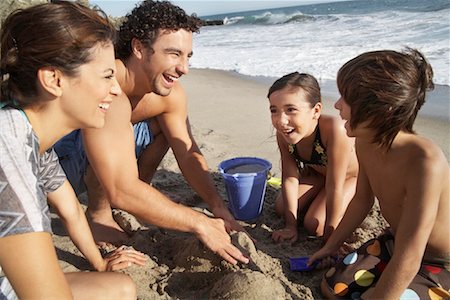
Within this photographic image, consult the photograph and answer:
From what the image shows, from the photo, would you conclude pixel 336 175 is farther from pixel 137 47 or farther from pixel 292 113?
pixel 137 47

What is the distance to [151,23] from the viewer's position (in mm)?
2820

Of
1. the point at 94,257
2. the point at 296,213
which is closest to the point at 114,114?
the point at 94,257

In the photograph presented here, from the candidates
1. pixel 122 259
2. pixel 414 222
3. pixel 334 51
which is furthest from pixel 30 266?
pixel 334 51

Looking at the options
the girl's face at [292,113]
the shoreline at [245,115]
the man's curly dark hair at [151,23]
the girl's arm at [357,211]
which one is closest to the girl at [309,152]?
the girl's face at [292,113]

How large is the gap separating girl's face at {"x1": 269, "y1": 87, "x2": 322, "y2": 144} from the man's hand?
0.83m

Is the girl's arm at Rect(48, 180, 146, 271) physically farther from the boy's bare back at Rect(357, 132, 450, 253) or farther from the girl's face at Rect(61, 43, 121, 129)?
the boy's bare back at Rect(357, 132, 450, 253)

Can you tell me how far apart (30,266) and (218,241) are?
3.79ft

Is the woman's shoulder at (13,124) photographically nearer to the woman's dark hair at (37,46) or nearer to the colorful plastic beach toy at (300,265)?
the woman's dark hair at (37,46)

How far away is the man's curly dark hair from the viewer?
2801 millimetres

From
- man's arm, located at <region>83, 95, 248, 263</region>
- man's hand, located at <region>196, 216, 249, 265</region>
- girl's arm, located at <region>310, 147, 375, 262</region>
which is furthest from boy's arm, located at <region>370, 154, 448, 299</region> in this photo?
man's arm, located at <region>83, 95, 248, 263</region>

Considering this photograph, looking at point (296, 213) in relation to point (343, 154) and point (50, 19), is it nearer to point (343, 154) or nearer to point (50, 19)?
point (343, 154)

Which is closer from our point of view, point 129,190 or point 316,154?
point 129,190

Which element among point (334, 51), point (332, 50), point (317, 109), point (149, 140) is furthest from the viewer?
point (332, 50)

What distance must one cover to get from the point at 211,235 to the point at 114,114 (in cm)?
88
